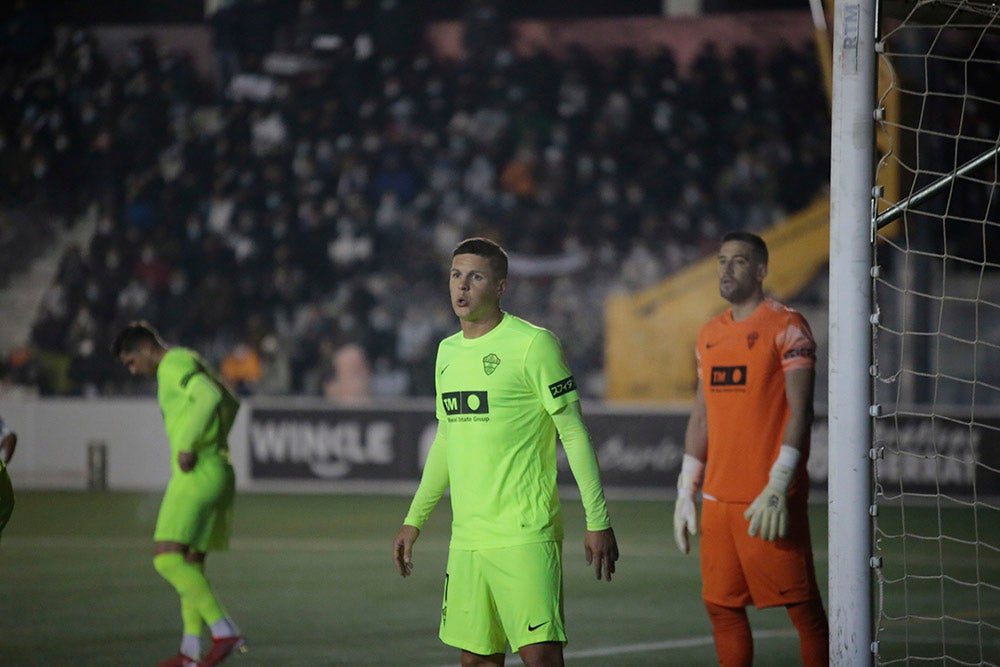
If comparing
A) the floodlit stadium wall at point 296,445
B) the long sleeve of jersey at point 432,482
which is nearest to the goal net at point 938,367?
the floodlit stadium wall at point 296,445

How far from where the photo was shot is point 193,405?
25.7ft

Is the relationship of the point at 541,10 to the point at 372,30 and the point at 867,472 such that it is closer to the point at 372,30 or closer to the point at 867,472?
the point at 372,30

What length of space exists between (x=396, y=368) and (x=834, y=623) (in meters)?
15.7

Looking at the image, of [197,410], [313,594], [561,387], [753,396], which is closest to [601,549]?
[561,387]

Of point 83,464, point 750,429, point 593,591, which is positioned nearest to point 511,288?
point 83,464

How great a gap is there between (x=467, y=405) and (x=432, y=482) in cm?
44

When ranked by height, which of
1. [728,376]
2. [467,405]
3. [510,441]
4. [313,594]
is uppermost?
[728,376]

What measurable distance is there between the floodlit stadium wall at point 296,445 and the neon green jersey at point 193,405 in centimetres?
915

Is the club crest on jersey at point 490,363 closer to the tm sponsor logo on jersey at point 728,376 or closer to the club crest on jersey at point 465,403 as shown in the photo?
the club crest on jersey at point 465,403

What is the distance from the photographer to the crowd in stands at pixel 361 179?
66.9ft

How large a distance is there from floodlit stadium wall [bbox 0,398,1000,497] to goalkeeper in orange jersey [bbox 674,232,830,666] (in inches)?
424

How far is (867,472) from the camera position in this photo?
15.3 feet

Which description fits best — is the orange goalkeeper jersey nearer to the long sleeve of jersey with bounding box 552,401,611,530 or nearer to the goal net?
the goal net

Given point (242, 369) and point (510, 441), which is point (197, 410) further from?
point (242, 369)
